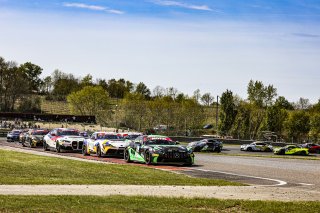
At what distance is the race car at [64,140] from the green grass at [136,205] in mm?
24213

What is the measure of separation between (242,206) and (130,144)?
55.4ft

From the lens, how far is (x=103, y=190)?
15641 millimetres

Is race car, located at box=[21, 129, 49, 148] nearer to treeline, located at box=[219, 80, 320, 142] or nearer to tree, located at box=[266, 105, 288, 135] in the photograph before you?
treeline, located at box=[219, 80, 320, 142]

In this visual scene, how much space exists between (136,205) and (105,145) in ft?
65.7

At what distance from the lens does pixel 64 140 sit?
38000mm

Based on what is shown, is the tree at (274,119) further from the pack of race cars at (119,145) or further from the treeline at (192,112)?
the pack of race cars at (119,145)

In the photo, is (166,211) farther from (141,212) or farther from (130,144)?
(130,144)

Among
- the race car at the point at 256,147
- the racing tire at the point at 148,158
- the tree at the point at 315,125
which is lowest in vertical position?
the racing tire at the point at 148,158

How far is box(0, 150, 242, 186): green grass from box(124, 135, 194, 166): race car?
4.16 metres

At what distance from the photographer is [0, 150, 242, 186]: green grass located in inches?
710

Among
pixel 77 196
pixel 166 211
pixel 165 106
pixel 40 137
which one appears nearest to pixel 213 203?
pixel 166 211

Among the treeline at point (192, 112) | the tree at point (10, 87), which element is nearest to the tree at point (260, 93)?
the treeline at point (192, 112)

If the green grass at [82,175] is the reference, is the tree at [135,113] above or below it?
above

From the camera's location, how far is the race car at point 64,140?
3791 cm
